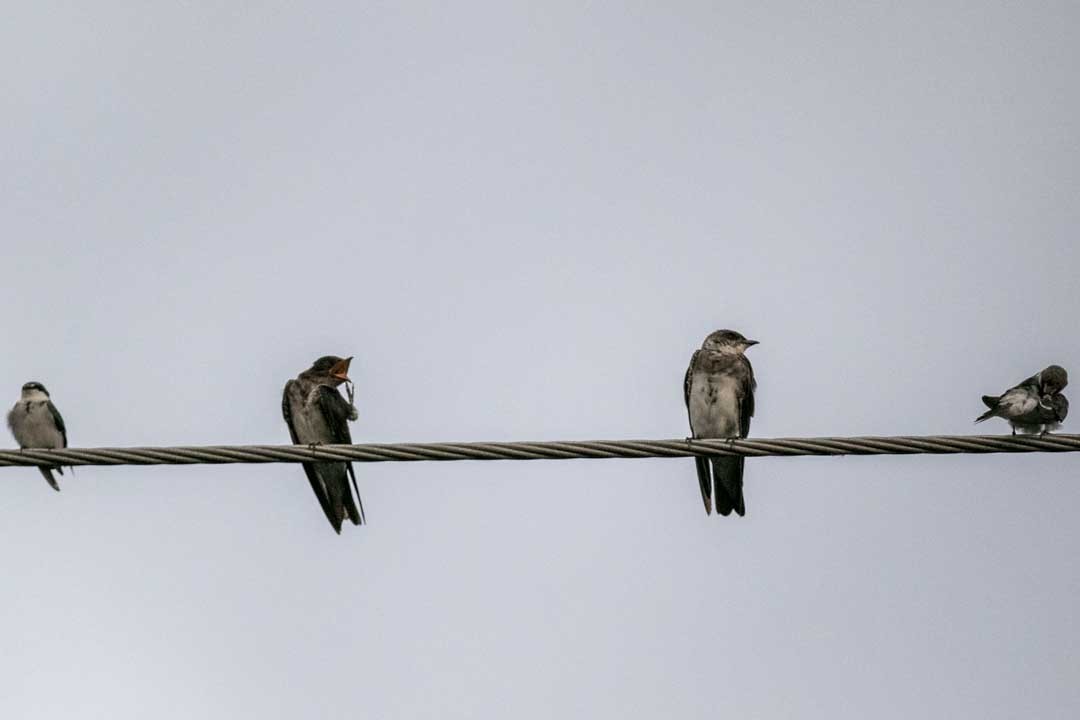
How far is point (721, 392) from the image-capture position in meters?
12.0

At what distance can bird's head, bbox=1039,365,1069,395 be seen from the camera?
472 inches

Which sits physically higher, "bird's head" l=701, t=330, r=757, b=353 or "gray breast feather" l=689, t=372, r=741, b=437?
"bird's head" l=701, t=330, r=757, b=353

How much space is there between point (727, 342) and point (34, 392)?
587 centimetres

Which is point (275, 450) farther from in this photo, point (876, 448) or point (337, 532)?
point (337, 532)

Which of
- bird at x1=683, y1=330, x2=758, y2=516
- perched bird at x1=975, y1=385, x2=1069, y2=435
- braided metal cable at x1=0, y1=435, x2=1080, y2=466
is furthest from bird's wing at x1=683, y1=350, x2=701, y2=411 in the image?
braided metal cable at x1=0, y1=435, x2=1080, y2=466

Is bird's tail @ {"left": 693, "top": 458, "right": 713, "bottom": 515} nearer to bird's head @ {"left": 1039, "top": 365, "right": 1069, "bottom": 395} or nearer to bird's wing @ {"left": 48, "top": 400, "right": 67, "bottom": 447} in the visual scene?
bird's head @ {"left": 1039, "top": 365, "right": 1069, "bottom": 395}

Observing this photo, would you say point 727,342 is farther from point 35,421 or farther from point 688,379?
point 35,421

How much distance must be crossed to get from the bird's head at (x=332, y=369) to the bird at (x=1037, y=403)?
4678 millimetres

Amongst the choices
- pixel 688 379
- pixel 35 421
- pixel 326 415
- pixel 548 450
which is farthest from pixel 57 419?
pixel 548 450

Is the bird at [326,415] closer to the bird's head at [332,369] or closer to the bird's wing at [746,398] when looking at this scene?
the bird's head at [332,369]

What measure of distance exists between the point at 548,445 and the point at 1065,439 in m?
2.40

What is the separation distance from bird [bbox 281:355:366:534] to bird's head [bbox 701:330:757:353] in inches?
102

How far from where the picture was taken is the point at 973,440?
7824mm

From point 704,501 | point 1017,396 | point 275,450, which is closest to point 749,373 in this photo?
point 704,501
